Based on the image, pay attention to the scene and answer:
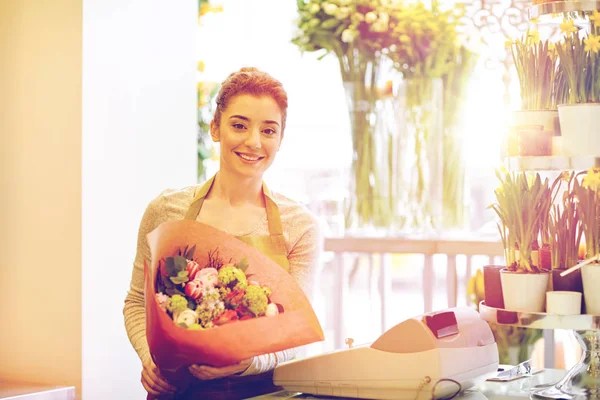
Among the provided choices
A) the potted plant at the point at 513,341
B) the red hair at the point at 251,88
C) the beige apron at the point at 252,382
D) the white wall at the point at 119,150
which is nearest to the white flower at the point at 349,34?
the white wall at the point at 119,150

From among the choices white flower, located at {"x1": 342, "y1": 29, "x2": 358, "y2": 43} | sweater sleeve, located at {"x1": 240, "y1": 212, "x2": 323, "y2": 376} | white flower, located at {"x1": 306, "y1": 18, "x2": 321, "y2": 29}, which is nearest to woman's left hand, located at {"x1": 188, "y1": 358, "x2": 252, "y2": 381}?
sweater sleeve, located at {"x1": 240, "y1": 212, "x2": 323, "y2": 376}

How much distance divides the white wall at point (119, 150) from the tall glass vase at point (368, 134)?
93 cm

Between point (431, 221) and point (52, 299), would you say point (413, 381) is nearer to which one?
point (52, 299)

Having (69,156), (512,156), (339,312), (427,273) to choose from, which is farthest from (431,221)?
(512,156)

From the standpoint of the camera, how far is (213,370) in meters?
1.80

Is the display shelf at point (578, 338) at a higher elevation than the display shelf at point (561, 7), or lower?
lower

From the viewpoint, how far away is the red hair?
200 cm

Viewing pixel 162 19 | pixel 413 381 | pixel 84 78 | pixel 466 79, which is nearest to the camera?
pixel 413 381

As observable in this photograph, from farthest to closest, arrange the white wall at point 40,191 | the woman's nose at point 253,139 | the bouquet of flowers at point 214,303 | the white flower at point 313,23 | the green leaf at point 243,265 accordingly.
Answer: the white flower at point 313,23 → the white wall at point 40,191 → the woman's nose at point 253,139 → the green leaf at point 243,265 → the bouquet of flowers at point 214,303

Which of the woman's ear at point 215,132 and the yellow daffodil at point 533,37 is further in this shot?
the woman's ear at point 215,132

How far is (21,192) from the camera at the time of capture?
2.62 m

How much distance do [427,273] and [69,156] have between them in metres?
1.63

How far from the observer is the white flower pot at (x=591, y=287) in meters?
1.61

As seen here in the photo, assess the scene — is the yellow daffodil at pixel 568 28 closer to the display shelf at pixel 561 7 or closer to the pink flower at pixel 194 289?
the display shelf at pixel 561 7
